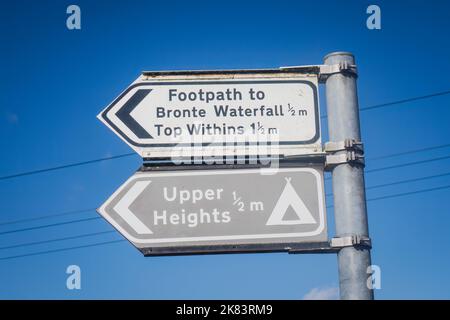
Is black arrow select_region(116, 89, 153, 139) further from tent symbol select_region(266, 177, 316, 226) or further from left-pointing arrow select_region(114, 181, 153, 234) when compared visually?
tent symbol select_region(266, 177, 316, 226)

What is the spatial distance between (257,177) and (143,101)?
83cm

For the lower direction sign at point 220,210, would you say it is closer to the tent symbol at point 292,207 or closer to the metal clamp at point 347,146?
the tent symbol at point 292,207

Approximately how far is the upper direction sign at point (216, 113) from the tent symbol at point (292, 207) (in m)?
0.27

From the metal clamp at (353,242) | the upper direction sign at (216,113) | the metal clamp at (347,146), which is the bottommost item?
the metal clamp at (353,242)

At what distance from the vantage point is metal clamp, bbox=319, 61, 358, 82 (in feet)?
13.8

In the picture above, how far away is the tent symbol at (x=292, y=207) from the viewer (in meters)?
4.11

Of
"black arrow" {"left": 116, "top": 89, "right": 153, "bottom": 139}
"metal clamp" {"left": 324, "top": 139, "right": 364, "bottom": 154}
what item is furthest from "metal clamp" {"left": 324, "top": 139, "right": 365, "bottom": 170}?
"black arrow" {"left": 116, "top": 89, "right": 153, "bottom": 139}

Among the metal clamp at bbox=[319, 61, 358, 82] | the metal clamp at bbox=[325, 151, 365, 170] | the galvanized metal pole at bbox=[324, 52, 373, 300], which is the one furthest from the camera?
the metal clamp at bbox=[319, 61, 358, 82]

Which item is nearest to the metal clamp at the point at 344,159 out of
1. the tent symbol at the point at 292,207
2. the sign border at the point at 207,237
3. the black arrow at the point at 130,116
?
the sign border at the point at 207,237

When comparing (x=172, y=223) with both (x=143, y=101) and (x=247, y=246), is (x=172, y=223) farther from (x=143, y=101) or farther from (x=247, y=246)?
(x=143, y=101)

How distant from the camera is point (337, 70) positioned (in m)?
4.23

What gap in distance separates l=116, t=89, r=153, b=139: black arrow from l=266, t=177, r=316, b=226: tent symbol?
0.85 meters

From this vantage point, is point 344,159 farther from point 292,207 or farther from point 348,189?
point 292,207
